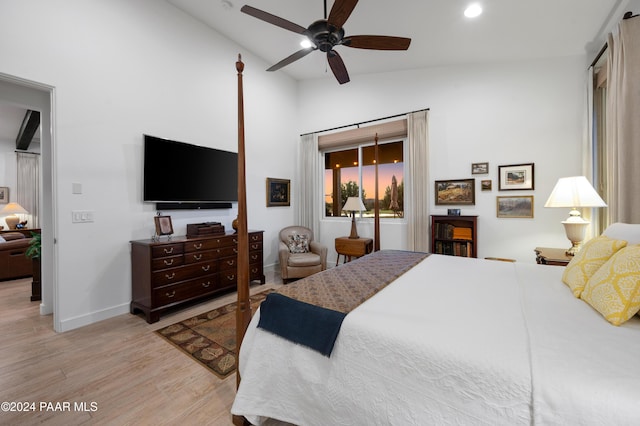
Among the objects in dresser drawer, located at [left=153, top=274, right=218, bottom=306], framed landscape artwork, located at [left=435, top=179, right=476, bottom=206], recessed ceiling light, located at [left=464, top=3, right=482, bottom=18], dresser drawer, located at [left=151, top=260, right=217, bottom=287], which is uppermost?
recessed ceiling light, located at [left=464, top=3, right=482, bottom=18]

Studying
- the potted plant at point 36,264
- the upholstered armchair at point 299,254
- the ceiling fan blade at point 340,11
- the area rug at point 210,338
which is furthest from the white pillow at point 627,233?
the potted plant at point 36,264

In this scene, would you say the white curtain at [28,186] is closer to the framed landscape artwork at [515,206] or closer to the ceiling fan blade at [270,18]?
the ceiling fan blade at [270,18]

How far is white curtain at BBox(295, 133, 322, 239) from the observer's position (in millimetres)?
4961

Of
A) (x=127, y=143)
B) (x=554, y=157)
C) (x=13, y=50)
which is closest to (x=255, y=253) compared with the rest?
(x=127, y=143)

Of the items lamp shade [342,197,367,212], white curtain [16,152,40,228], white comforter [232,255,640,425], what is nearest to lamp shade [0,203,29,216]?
white curtain [16,152,40,228]

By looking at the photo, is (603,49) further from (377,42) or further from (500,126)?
(377,42)

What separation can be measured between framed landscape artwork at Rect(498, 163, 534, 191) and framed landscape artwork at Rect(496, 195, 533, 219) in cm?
13

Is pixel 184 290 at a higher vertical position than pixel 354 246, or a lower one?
lower

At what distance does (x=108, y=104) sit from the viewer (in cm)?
279

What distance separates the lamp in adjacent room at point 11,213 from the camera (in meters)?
5.84

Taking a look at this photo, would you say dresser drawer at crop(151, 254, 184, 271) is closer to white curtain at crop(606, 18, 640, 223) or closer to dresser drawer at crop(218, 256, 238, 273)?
dresser drawer at crop(218, 256, 238, 273)

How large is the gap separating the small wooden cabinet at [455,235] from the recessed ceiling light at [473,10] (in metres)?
2.34

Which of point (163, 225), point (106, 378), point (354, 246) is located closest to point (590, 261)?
point (354, 246)

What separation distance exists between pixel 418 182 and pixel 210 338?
11.0ft
